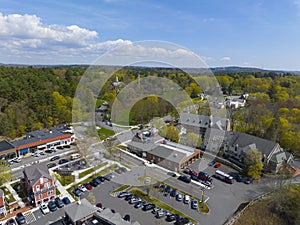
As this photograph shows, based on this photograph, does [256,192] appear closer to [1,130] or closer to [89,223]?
[89,223]

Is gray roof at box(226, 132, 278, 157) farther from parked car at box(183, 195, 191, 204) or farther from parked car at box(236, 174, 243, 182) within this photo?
parked car at box(183, 195, 191, 204)

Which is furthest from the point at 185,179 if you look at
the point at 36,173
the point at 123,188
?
the point at 36,173

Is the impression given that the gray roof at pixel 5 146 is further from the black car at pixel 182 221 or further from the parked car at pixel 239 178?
the parked car at pixel 239 178

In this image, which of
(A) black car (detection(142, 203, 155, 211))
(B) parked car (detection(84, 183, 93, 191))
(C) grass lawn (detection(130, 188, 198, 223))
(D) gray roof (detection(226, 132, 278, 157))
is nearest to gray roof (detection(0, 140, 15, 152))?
(B) parked car (detection(84, 183, 93, 191))

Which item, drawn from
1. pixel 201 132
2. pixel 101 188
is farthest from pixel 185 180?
pixel 201 132

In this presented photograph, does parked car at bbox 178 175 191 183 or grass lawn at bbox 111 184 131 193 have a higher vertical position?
parked car at bbox 178 175 191 183

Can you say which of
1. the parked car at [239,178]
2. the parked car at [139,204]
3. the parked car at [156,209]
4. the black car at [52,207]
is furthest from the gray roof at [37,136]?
the parked car at [239,178]
